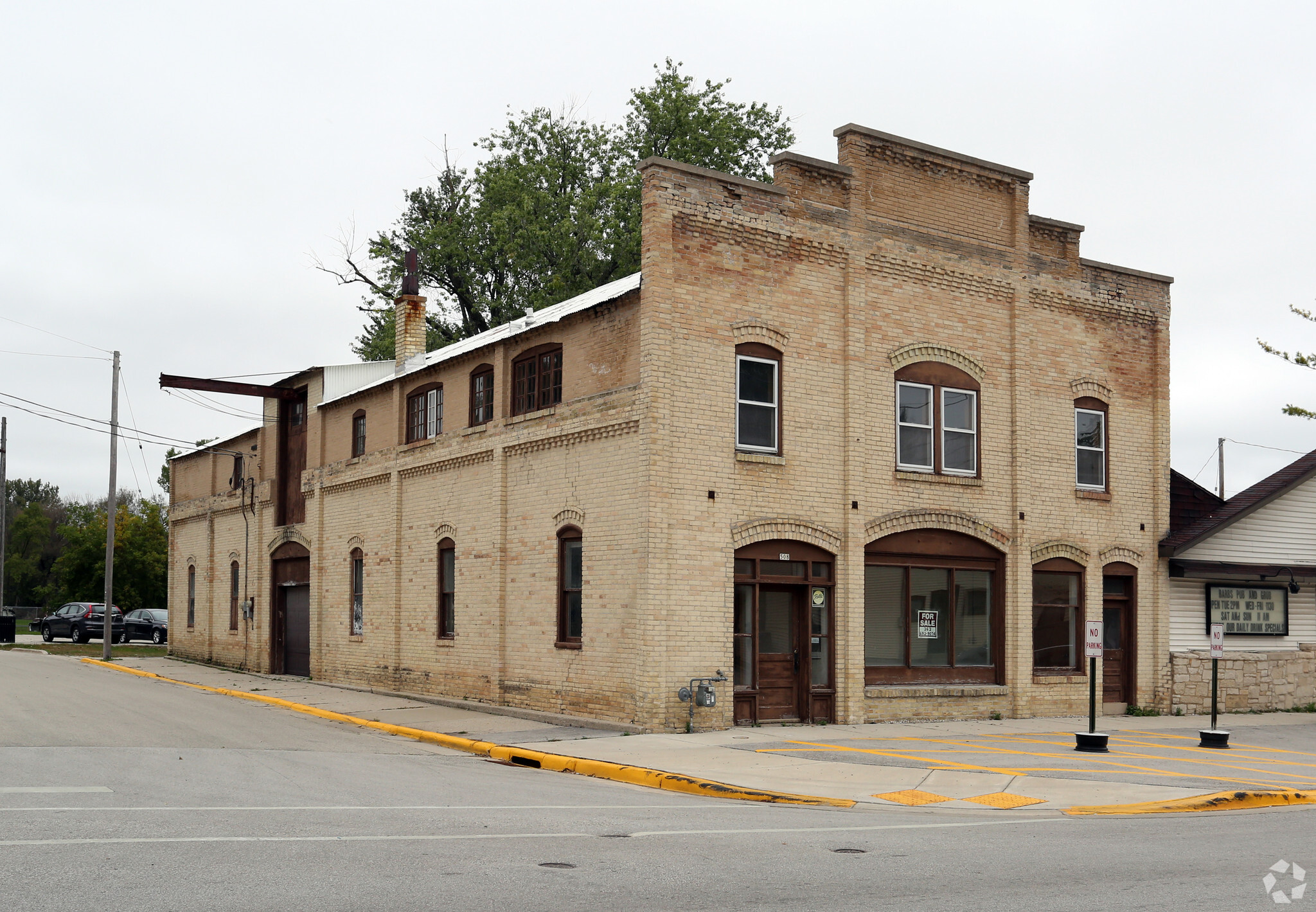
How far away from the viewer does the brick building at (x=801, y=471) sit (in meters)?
18.9

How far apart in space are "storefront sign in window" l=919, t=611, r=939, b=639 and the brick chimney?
13.9 m

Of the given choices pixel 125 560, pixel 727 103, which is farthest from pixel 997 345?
pixel 125 560

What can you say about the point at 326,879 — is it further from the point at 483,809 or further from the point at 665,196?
the point at 665,196

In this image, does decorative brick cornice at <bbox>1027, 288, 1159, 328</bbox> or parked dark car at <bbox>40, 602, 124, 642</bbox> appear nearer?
decorative brick cornice at <bbox>1027, 288, 1159, 328</bbox>

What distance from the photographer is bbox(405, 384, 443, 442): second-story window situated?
2517 cm

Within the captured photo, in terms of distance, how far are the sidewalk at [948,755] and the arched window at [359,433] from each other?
6.55 meters

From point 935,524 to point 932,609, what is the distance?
4.80 ft

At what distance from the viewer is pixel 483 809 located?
1141 cm

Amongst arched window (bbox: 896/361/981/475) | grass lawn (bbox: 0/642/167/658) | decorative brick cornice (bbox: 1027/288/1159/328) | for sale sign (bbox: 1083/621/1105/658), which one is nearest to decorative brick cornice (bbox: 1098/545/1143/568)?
arched window (bbox: 896/361/981/475)

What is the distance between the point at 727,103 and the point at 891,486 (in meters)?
26.7

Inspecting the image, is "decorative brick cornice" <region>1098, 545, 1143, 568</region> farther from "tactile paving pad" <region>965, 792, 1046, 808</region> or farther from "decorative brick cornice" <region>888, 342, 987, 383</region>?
"tactile paving pad" <region>965, 792, 1046, 808</region>

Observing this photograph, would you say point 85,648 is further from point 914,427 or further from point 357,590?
point 914,427

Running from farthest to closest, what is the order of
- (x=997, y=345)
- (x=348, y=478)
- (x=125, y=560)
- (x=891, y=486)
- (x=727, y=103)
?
(x=125, y=560), (x=727, y=103), (x=348, y=478), (x=997, y=345), (x=891, y=486)

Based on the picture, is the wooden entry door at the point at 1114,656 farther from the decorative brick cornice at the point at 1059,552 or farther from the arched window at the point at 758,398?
the arched window at the point at 758,398
